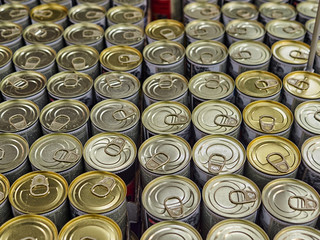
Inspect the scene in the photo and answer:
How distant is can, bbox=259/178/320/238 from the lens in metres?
2.33

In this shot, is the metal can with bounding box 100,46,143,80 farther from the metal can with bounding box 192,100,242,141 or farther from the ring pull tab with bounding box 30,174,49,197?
the ring pull tab with bounding box 30,174,49,197

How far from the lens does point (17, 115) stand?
117 inches

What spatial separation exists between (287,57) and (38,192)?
7.31ft

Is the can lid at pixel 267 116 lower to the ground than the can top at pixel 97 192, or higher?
higher

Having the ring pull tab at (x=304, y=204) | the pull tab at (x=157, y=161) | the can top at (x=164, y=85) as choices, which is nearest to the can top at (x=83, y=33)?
the can top at (x=164, y=85)

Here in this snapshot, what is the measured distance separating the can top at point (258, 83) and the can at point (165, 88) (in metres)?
0.42

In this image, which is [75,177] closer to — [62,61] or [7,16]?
[62,61]

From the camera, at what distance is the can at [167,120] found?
112 inches

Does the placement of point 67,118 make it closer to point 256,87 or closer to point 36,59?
point 36,59

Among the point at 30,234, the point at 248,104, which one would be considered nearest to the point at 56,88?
the point at 30,234

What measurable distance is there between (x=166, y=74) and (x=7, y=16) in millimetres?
1795

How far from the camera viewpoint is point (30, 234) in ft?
7.55

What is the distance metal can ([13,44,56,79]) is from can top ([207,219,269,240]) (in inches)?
74.2

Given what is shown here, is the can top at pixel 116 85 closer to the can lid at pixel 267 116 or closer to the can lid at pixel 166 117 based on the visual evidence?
the can lid at pixel 166 117
